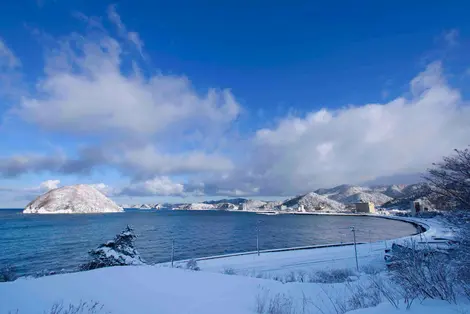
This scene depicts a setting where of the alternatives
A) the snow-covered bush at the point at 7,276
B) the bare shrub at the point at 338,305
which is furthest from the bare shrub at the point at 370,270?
the snow-covered bush at the point at 7,276

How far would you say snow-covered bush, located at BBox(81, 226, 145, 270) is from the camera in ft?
62.8

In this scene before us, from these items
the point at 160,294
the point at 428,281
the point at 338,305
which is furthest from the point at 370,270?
the point at 160,294

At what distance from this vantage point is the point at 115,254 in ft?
64.0

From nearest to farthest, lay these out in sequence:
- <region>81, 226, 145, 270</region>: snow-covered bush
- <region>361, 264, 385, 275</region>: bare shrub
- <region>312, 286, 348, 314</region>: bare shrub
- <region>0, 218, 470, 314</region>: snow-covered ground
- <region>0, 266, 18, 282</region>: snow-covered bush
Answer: <region>0, 218, 470, 314</region>: snow-covered ground < <region>312, 286, 348, 314</region>: bare shrub < <region>0, 266, 18, 282</region>: snow-covered bush < <region>81, 226, 145, 270</region>: snow-covered bush < <region>361, 264, 385, 275</region>: bare shrub

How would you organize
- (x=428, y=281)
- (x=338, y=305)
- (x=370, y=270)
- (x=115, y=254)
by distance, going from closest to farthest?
(x=428, y=281) < (x=338, y=305) < (x=115, y=254) < (x=370, y=270)

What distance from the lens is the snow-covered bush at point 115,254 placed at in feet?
62.8

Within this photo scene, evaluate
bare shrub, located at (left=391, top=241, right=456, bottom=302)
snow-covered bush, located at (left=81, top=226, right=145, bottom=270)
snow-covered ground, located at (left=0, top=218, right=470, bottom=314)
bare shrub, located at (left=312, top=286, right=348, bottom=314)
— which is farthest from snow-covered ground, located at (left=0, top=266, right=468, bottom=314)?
snow-covered bush, located at (left=81, top=226, right=145, bottom=270)

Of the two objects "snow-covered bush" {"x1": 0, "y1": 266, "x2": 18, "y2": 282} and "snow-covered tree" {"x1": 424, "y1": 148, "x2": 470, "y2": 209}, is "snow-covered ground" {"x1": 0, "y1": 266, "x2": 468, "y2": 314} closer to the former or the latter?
"snow-covered tree" {"x1": 424, "y1": 148, "x2": 470, "y2": 209}

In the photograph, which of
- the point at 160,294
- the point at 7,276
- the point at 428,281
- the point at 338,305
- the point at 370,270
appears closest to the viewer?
the point at 428,281

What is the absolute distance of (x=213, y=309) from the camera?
8.25 meters

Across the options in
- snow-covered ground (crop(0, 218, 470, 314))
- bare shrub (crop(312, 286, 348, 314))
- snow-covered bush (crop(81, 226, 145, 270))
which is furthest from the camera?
snow-covered bush (crop(81, 226, 145, 270))

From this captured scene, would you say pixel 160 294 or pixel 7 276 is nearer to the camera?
pixel 160 294

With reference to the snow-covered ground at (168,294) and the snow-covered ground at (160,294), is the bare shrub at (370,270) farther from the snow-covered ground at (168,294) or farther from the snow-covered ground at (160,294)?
the snow-covered ground at (160,294)

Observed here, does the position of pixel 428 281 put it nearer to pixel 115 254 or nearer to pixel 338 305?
pixel 338 305
